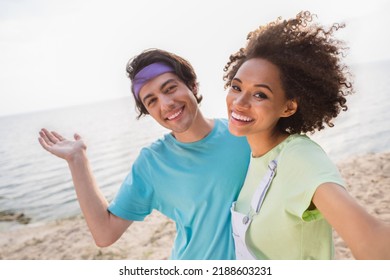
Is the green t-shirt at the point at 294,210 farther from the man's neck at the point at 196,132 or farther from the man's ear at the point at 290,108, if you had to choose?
the man's neck at the point at 196,132

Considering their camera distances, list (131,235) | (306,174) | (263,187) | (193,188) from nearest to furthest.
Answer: (306,174)
(263,187)
(193,188)
(131,235)

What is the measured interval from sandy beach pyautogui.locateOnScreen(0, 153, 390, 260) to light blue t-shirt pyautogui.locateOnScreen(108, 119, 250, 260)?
2.45m

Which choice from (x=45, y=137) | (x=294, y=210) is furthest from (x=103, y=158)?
(x=294, y=210)

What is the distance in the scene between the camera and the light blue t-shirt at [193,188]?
1.58 meters

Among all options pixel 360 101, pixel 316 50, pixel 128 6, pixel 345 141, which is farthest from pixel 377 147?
pixel 360 101

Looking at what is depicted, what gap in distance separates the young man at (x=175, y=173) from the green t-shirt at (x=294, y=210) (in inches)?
9.1

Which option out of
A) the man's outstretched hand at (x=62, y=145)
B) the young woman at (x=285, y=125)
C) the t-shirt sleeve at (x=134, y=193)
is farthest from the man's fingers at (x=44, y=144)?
the young woman at (x=285, y=125)

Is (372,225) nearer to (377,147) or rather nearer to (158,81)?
(158,81)

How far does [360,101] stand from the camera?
14.1m

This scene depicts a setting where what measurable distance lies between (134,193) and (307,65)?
903 millimetres

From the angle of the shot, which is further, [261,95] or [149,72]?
[149,72]

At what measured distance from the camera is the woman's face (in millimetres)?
1370

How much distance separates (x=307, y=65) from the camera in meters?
1.34

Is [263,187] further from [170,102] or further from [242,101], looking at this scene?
[170,102]
